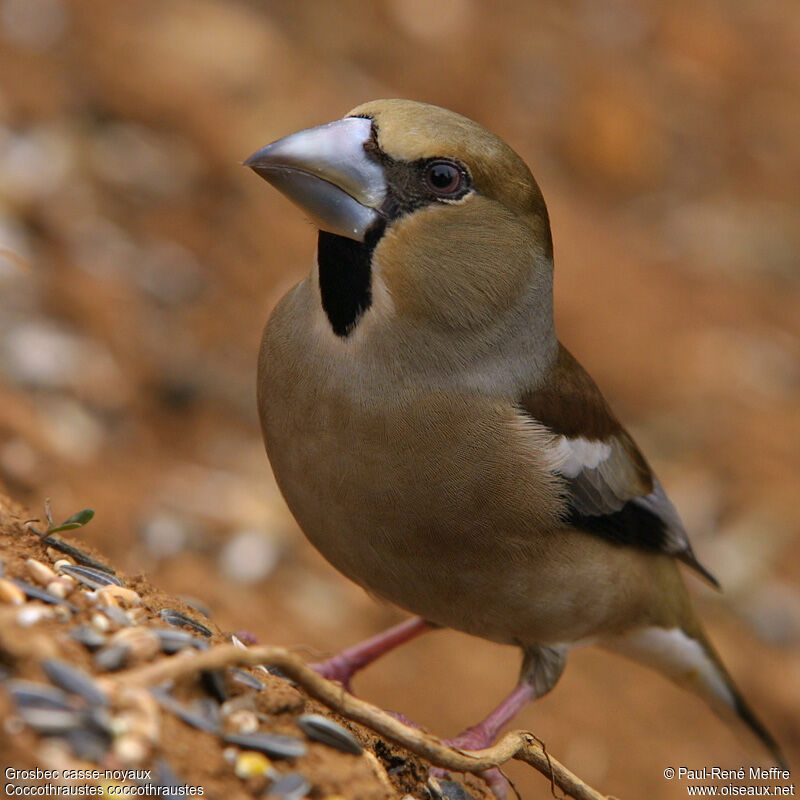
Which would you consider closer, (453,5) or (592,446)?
(592,446)

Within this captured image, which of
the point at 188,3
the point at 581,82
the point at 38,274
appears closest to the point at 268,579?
the point at 38,274

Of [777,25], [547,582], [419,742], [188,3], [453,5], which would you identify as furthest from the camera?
[777,25]

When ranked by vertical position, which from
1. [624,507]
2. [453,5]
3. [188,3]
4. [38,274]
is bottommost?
[38,274]

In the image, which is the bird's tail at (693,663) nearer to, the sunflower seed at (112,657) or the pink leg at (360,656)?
the pink leg at (360,656)

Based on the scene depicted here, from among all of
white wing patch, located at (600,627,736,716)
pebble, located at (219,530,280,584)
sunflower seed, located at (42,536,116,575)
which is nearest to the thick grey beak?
sunflower seed, located at (42,536,116,575)

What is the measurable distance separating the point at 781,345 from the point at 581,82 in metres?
2.80

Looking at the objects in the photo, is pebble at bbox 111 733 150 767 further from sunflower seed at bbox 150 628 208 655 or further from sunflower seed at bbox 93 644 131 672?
sunflower seed at bbox 150 628 208 655

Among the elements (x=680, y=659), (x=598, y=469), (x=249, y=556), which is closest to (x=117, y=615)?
(x=598, y=469)

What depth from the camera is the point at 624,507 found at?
4.02 meters

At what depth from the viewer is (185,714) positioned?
2293 millimetres

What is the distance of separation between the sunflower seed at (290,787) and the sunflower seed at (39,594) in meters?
0.53

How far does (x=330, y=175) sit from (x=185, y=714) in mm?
1425

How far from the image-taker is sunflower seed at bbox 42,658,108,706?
2.12 m

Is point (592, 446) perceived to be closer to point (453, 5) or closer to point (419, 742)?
point (419, 742)
